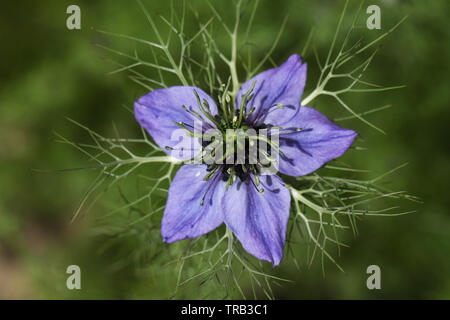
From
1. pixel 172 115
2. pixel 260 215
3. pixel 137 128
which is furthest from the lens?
pixel 137 128

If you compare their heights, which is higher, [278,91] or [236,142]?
[278,91]

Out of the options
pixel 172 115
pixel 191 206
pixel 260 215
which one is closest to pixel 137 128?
pixel 172 115

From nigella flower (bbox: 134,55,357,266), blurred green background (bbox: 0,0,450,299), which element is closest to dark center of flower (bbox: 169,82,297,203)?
nigella flower (bbox: 134,55,357,266)

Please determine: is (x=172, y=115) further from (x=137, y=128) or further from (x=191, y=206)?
(x=137, y=128)

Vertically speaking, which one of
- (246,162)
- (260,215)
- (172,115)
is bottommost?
(260,215)

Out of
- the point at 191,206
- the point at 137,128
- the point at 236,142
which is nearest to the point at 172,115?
the point at 236,142

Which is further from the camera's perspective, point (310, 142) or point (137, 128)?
point (137, 128)

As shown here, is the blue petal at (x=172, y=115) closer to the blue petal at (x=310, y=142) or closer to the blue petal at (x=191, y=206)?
the blue petal at (x=191, y=206)

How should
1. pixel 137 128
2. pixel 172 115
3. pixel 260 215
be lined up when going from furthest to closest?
pixel 137 128, pixel 172 115, pixel 260 215
